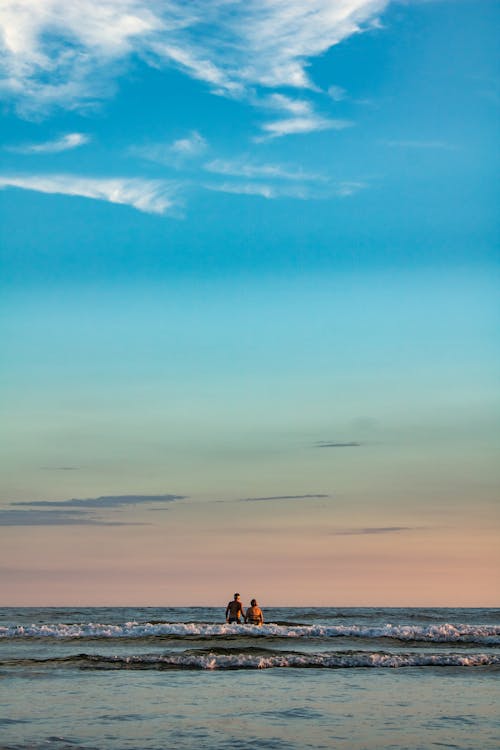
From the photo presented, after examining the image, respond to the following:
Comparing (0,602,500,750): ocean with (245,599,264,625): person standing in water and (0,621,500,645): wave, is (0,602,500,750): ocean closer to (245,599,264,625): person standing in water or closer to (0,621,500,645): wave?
(0,621,500,645): wave

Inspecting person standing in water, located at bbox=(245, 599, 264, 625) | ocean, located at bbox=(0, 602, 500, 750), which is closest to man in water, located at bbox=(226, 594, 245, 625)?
person standing in water, located at bbox=(245, 599, 264, 625)

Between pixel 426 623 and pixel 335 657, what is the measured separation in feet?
81.4

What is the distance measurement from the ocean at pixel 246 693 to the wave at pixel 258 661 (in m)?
0.04

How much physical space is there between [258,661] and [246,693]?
550 centimetres

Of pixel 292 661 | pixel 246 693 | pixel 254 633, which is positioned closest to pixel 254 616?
pixel 254 633

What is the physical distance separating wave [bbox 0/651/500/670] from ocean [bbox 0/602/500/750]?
4 centimetres

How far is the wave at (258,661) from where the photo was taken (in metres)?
23.1

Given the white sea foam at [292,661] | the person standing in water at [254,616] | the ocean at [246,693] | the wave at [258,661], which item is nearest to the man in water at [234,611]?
the person standing in water at [254,616]

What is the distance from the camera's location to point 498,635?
35.8 m

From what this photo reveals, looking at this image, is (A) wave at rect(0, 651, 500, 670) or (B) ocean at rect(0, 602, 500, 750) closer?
(B) ocean at rect(0, 602, 500, 750)

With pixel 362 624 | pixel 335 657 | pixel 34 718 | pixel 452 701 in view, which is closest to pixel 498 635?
pixel 362 624

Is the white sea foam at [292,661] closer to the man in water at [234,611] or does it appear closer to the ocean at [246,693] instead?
the ocean at [246,693]

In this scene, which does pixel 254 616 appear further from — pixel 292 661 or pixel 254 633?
pixel 292 661

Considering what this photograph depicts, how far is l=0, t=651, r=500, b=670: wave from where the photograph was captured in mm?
23078
